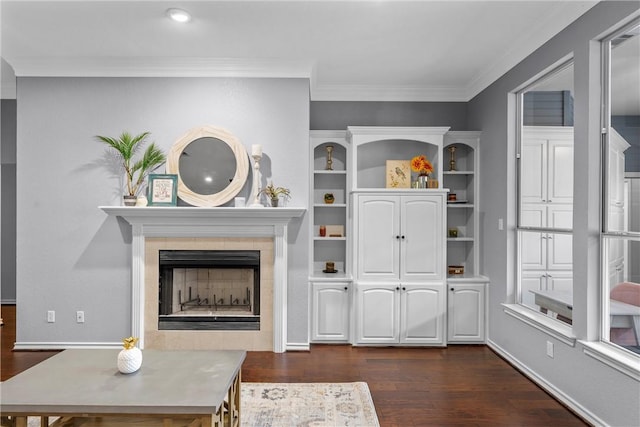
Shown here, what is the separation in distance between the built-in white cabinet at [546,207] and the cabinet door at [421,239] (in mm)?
807

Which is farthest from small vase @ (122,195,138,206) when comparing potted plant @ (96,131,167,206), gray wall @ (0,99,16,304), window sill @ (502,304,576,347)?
window sill @ (502,304,576,347)

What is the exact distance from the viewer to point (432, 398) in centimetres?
295

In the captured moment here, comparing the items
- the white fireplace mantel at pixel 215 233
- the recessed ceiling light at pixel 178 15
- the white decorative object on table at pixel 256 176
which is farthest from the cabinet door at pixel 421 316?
the recessed ceiling light at pixel 178 15

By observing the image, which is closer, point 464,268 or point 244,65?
point 244,65

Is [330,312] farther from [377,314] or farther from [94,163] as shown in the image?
[94,163]

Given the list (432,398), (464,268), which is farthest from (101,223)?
(464,268)

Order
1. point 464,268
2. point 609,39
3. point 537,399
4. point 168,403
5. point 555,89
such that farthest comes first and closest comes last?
1. point 464,268
2. point 555,89
3. point 537,399
4. point 609,39
5. point 168,403

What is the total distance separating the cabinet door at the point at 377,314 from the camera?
4137 millimetres

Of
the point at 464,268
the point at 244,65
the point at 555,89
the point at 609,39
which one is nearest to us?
the point at 609,39

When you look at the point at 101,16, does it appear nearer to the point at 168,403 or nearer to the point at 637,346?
the point at 168,403

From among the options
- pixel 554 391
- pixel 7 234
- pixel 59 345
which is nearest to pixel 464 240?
pixel 554 391

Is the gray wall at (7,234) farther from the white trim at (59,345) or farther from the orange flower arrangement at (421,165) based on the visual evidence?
the orange flower arrangement at (421,165)

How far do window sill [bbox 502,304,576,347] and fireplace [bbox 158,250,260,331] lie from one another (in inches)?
95.0

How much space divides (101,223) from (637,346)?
443 cm
